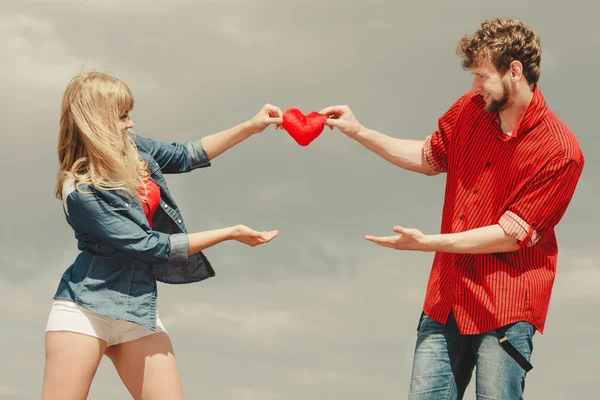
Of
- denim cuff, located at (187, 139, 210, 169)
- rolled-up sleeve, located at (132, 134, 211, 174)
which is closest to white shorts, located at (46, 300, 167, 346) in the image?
rolled-up sleeve, located at (132, 134, 211, 174)

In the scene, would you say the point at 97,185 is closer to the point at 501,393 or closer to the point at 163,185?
the point at 163,185

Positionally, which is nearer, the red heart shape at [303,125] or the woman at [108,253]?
the woman at [108,253]

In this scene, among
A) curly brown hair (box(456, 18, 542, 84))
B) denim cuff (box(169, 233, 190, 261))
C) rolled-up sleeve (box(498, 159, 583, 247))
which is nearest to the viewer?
rolled-up sleeve (box(498, 159, 583, 247))

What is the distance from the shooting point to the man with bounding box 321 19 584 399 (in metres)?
5.71

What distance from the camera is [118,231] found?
19.1 ft

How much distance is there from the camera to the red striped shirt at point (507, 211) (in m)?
5.73

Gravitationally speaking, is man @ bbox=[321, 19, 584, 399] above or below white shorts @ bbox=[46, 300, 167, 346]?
above

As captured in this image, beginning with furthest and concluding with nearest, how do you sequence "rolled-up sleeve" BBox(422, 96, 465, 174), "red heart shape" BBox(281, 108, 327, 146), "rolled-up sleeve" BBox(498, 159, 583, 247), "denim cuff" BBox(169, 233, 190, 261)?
"red heart shape" BBox(281, 108, 327, 146)
"rolled-up sleeve" BBox(422, 96, 465, 174)
"denim cuff" BBox(169, 233, 190, 261)
"rolled-up sleeve" BBox(498, 159, 583, 247)

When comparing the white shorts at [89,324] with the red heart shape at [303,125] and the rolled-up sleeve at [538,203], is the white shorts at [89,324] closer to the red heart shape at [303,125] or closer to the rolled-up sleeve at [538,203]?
the red heart shape at [303,125]

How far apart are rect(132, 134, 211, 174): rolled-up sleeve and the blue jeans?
7.23 ft

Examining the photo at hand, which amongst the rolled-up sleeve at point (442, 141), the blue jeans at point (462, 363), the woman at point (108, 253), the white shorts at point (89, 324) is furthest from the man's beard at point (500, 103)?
the white shorts at point (89, 324)

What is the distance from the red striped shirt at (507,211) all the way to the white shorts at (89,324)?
2135 millimetres

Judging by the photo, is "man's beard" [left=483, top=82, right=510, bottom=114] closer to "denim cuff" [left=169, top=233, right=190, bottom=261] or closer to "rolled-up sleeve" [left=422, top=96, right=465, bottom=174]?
"rolled-up sleeve" [left=422, top=96, right=465, bottom=174]

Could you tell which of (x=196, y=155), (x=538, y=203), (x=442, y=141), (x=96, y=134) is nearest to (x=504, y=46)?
(x=442, y=141)
